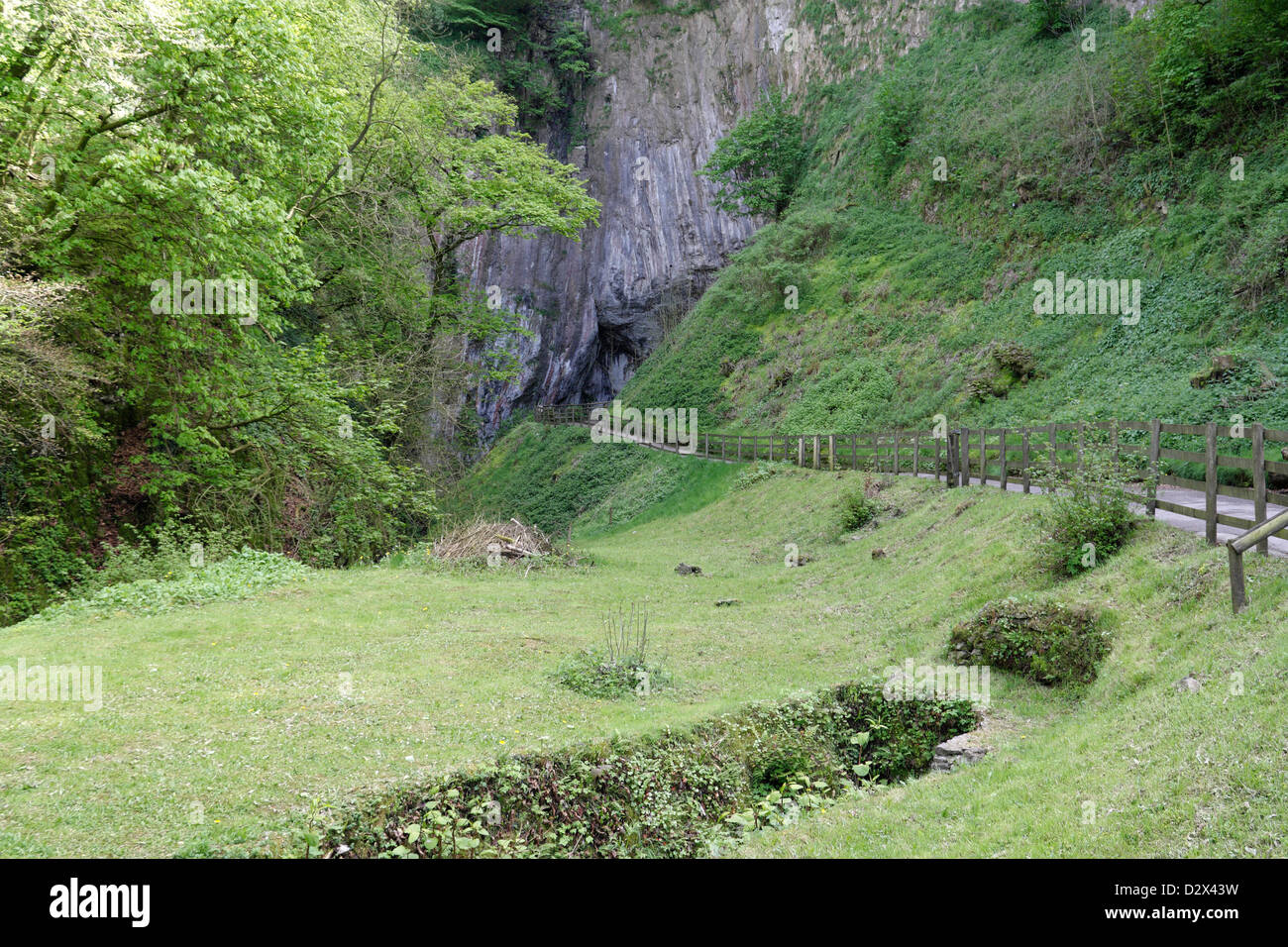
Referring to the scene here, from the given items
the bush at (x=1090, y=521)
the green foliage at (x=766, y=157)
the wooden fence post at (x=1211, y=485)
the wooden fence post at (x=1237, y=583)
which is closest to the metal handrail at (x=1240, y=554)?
the wooden fence post at (x=1237, y=583)

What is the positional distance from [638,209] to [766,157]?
9.92 meters

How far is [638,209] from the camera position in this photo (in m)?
48.5

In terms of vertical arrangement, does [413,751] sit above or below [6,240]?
below

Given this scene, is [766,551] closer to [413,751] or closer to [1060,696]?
[1060,696]

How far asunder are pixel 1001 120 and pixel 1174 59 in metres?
8.13

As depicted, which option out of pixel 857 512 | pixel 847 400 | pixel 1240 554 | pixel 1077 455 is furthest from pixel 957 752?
pixel 847 400

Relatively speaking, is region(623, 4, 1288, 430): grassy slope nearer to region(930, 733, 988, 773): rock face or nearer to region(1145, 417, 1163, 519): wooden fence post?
region(1145, 417, 1163, 519): wooden fence post

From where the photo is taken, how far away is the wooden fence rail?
754cm

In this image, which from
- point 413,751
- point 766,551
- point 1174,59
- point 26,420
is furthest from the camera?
point 1174,59

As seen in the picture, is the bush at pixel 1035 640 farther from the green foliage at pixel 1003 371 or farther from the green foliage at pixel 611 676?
the green foliage at pixel 1003 371

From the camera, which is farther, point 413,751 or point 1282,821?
point 413,751

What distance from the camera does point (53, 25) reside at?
33.0 ft

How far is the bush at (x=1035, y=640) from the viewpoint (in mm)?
7295
